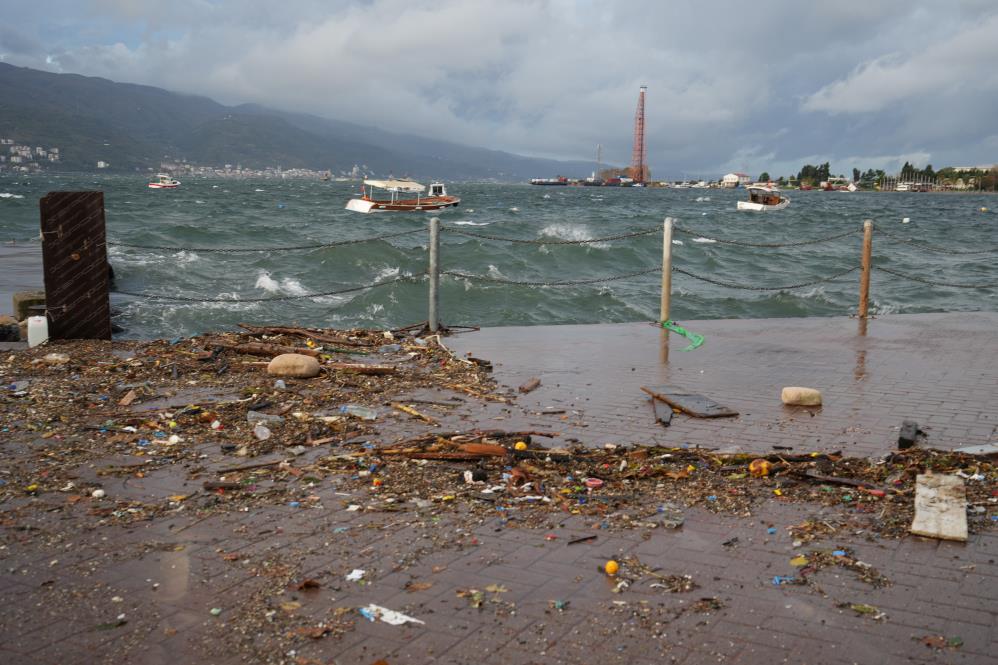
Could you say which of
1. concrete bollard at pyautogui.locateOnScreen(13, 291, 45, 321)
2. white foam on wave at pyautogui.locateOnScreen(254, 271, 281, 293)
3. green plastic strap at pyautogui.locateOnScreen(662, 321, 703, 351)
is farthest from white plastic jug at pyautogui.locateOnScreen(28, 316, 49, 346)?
white foam on wave at pyautogui.locateOnScreen(254, 271, 281, 293)

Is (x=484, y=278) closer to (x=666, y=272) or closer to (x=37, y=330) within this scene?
(x=666, y=272)

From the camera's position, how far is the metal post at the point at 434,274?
35.2ft

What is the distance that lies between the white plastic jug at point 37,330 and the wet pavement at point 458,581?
4.06 metres

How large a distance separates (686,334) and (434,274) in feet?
11.4

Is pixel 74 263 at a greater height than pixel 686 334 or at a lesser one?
greater

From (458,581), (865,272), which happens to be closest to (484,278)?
(865,272)

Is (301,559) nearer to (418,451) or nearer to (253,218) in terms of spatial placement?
(418,451)

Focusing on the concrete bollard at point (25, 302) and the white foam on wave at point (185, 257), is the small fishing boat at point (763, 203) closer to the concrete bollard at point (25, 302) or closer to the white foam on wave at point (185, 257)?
the white foam on wave at point (185, 257)

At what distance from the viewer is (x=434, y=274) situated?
35.6 feet

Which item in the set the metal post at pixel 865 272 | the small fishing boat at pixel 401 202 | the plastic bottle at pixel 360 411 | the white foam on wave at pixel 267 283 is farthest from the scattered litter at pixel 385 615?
the small fishing boat at pixel 401 202

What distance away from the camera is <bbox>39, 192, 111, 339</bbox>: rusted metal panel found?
973cm

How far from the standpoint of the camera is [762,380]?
8.49 meters

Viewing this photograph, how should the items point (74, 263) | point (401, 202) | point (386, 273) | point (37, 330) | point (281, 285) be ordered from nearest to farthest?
point (37, 330), point (74, 263), point (281, 285), point (386, 273), point (401, 202)

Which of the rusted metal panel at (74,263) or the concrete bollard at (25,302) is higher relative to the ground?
the rusted metal panel at (74,263)
